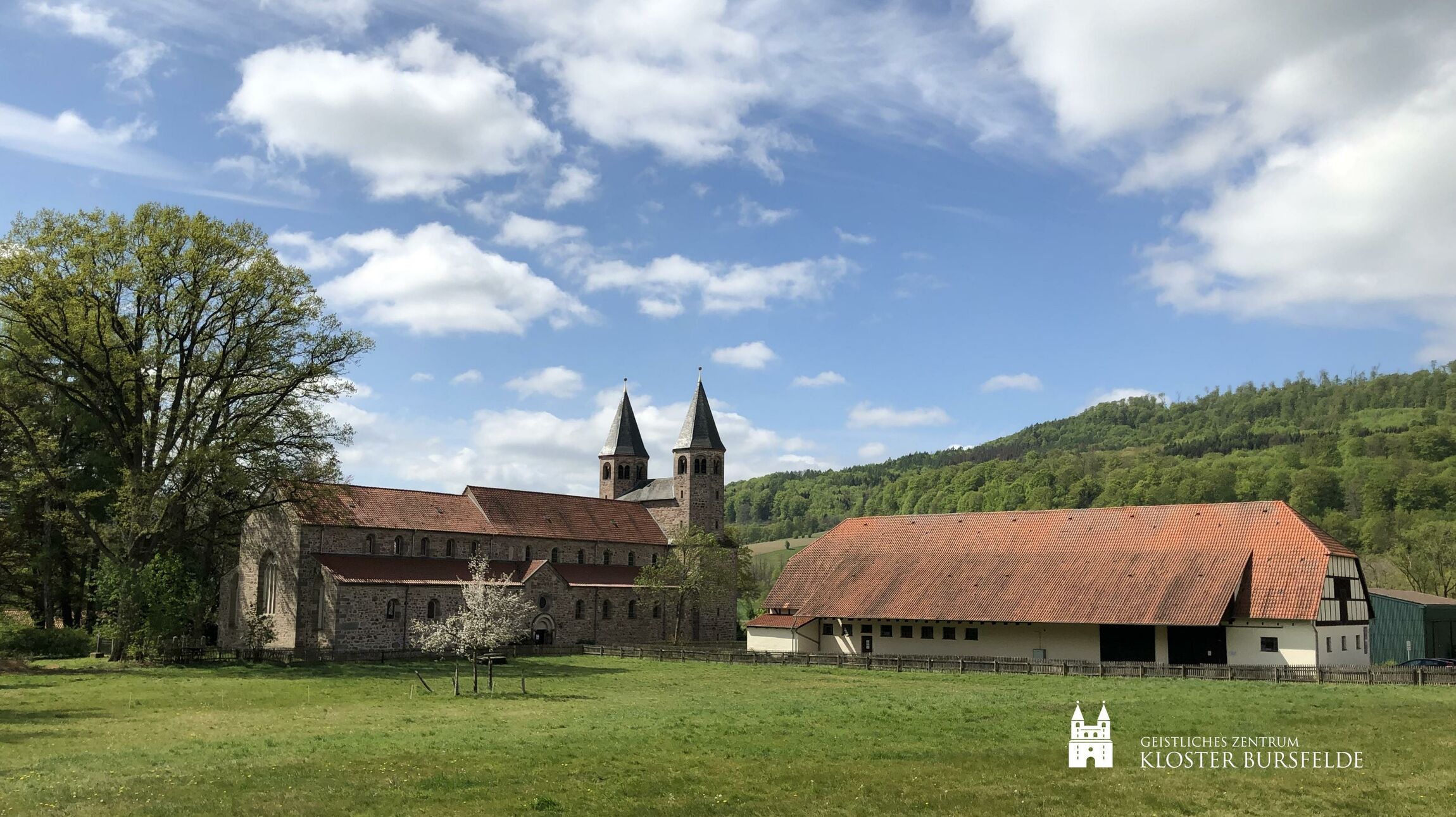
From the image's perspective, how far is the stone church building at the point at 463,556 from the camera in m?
51.8

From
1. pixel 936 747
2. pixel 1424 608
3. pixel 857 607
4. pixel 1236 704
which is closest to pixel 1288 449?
pixel 1424 608

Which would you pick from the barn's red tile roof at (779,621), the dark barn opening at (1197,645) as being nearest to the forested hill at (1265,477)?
the dark barn opening at (1197,645)

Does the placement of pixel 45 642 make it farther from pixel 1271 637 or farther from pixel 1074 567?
pixel 1271 637

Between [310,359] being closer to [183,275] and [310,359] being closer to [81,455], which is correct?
[183,275]

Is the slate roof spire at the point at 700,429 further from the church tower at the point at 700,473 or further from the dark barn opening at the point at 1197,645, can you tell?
the dark barn opening at the point at 1197,645

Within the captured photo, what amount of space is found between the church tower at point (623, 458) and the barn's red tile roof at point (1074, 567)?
24263 mm

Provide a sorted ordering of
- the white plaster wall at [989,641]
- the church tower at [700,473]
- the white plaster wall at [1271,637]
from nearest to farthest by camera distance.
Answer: the white plaster wall at [1271,637]
the white plaster wall at [989,641]
the church tower at [700,473]

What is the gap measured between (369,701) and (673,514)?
4315 cm

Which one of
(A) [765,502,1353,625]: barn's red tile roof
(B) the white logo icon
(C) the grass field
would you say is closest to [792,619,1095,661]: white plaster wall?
(A) [765,502,1353,625]: barn's red tile roof

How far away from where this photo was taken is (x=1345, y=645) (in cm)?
4344

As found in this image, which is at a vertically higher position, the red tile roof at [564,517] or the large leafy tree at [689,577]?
the red tile roof at [564,517]

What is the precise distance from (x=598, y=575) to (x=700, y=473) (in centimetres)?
1192

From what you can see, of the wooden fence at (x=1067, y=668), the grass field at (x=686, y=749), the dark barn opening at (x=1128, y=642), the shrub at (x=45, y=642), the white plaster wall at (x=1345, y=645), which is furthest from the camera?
the dark barn opening at (x=1128, y=642)

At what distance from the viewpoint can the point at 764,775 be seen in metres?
18.2
